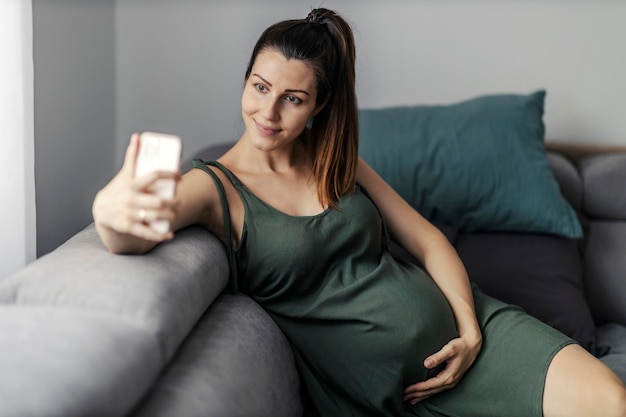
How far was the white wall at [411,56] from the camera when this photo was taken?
105 inches


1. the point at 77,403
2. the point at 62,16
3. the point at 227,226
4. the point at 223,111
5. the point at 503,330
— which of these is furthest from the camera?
the point at 223,111

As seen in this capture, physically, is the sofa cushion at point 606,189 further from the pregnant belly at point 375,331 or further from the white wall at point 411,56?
the pregnant belly at point 375,331

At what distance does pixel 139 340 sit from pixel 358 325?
0.56m

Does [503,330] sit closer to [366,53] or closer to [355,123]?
[355,123]

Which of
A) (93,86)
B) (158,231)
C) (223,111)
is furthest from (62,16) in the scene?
(158,231)

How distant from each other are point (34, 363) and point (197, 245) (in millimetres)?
483

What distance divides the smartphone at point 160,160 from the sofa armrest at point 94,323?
5.0 inches

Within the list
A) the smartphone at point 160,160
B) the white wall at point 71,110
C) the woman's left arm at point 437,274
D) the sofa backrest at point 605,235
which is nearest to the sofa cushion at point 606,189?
the sofa backrest at point 605,235

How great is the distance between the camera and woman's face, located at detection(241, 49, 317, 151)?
5.16 feet

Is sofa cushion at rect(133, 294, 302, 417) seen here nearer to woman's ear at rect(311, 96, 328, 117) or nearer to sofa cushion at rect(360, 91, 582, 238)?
woman's ear at rect(311, 96, 328, 117)

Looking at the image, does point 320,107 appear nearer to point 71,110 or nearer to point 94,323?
point 94,323

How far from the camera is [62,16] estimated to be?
234cm

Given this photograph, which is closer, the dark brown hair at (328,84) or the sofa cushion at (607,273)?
the dark brown hair at (328,84)

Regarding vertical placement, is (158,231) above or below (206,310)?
above
